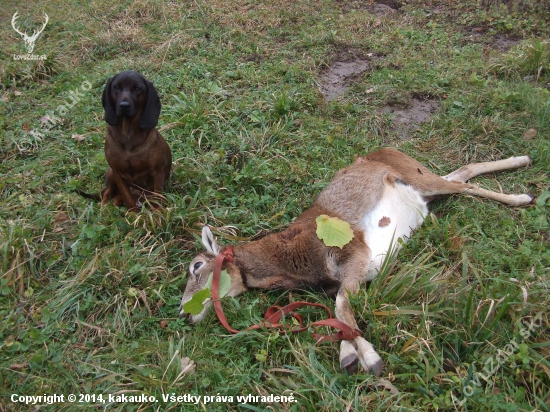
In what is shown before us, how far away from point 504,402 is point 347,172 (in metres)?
2.73

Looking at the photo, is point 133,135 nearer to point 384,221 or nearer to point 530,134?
point 384,221

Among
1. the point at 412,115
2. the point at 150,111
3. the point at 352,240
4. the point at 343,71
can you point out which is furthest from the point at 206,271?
the point at 343,71

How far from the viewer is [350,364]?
341cm

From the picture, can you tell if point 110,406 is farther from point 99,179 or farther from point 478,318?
point 99,179

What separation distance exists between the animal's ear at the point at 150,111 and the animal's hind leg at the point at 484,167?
3249mm

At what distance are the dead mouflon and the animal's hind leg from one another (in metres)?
0.27

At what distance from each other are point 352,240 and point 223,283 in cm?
123

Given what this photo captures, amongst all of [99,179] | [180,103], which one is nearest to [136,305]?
[99,179]

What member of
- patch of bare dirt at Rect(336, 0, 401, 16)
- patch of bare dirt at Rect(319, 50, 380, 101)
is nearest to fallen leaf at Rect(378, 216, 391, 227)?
patch of bare dirt at Rect(319, 50, 380, 101)

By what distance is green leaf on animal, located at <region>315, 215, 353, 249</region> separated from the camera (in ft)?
14.0

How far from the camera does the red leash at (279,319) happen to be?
3.58 metres

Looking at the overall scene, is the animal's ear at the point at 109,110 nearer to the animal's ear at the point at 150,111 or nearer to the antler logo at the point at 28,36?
the animal's ear at the point at 150,111

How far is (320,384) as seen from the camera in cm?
331

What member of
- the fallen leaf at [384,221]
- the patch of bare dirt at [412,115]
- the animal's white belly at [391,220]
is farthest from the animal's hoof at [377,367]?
the patch of bare dirt at [412,115]
